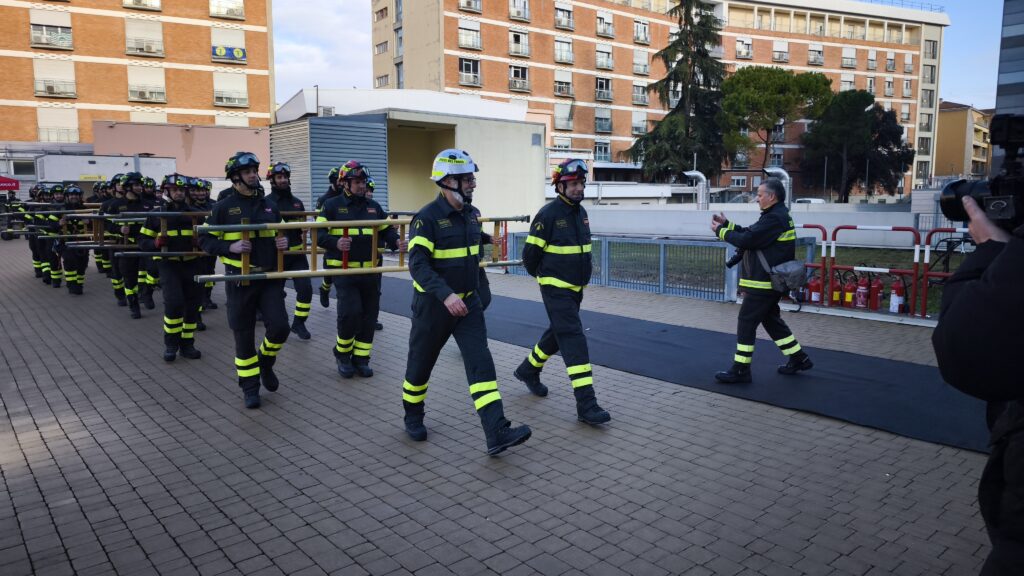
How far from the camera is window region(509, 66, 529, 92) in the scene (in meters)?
59.0

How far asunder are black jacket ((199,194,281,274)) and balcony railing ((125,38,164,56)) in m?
45.4

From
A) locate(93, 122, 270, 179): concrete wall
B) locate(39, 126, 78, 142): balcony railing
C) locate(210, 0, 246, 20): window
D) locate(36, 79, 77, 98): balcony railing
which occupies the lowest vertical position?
locate(93, 122, 270, 179): concrete wall

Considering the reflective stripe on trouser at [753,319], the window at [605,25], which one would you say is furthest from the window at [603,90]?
the reflective stripe on trouser at [753,319]

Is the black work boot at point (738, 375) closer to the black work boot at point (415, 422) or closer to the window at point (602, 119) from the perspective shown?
the black work boot at point (415, 422)

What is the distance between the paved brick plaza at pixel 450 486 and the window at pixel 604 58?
60100 mm

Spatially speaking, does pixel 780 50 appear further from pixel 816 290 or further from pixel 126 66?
Answer: pixel 816 290

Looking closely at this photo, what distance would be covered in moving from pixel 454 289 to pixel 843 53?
86.3 m

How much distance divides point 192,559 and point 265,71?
162 feet

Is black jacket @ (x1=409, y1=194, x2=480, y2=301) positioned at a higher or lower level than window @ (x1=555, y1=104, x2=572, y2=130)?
lower

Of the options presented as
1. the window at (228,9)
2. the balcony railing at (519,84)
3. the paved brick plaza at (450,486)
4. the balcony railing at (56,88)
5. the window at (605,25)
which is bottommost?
the paved brick plaza at (450,486)

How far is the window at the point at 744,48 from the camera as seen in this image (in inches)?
2911

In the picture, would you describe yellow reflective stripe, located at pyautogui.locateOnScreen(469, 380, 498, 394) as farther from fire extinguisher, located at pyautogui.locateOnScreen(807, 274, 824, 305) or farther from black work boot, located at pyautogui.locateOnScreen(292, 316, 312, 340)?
fire extinguisher, located at pyautogui.locateOnScreen(807, 274, 824, 305)

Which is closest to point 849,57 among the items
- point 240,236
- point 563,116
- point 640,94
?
point 640,94

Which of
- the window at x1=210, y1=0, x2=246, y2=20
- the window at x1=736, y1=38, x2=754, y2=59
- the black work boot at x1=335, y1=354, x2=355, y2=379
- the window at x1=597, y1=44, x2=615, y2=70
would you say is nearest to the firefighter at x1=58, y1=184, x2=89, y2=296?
the black work boot at x1=335, y1=354, x2=355, y2=379
